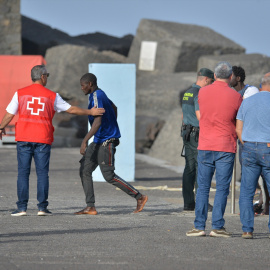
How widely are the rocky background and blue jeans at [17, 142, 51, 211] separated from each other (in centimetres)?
1096

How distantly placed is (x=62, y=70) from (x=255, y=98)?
23.2 meters

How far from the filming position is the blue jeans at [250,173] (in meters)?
8.53

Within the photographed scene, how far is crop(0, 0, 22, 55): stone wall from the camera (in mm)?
27812

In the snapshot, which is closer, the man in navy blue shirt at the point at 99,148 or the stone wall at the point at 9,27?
the man in navy blue shirt at the point at 99,148

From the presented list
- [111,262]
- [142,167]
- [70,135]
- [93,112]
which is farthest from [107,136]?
[70,135]

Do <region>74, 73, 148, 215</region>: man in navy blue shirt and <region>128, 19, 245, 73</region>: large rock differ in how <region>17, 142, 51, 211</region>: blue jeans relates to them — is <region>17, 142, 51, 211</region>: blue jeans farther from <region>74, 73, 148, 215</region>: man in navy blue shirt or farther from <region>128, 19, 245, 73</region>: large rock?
<region>128, 19, 245, 73</region>: large rock

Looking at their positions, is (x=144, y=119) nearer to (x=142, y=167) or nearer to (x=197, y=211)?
(x=142, y=167)

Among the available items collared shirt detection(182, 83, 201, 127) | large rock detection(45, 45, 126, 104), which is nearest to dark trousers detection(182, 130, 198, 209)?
collared shirt detection(182, 83, 201, 127)

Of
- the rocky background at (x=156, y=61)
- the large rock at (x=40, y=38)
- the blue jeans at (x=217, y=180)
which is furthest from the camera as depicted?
the large rock at (x=40, y=38)

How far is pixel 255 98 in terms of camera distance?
337 inches

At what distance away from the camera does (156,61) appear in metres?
35.9

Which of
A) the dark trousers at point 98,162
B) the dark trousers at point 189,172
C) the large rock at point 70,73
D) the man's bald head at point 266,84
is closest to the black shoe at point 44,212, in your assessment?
the dark trousers at point 98,162

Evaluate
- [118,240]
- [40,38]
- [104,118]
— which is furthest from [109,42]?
[118,240]

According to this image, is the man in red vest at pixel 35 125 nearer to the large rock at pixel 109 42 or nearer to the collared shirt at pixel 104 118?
the collared shirt at pixel 104 118
